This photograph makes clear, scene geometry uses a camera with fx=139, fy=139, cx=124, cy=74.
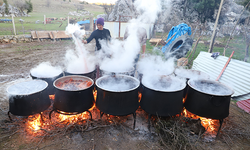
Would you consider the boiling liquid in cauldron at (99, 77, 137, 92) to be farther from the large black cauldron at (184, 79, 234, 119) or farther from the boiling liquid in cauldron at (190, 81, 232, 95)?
the boiling liquid in cauldron at (190, 81, 232, 95)

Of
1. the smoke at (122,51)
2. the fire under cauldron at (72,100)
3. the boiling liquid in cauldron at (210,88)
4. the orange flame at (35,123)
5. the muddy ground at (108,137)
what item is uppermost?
the smoke at (122,51)

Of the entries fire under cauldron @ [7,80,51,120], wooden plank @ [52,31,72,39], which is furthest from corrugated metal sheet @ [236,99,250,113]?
wooden plank @ [52,31,72,39]

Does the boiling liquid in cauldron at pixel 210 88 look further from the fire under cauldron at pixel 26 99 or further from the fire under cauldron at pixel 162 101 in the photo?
the fire under cauldron at pixel 26 99

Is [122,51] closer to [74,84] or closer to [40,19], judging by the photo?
[74,84]

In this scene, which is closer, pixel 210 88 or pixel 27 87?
pixel 27 87

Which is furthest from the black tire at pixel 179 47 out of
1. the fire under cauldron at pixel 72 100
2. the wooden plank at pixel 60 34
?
the wooden plank at pixel 60 34

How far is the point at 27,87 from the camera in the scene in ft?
Result: 10.6

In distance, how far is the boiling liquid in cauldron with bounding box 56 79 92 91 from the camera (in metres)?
3.40

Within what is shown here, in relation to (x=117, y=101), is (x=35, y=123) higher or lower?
lower

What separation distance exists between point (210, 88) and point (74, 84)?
3510mm

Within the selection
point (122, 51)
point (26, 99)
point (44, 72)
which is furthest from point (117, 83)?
point (44, 72)

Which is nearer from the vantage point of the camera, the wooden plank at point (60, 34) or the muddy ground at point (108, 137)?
the muddy ground at point (108, 137)

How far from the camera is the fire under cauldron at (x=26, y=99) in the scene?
291 cm

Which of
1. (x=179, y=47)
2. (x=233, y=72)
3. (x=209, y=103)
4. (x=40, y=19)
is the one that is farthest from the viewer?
(x=40, y=19)
